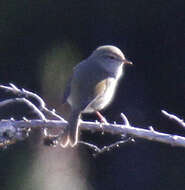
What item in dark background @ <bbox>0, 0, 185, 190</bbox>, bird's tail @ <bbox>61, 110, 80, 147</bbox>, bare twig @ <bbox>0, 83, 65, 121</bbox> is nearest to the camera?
bare twig @ <bbox>0, 83, 65, 121</bbox>

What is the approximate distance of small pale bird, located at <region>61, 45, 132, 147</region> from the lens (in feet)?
13.2

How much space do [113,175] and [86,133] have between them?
0.50 m

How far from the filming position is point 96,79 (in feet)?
14.6

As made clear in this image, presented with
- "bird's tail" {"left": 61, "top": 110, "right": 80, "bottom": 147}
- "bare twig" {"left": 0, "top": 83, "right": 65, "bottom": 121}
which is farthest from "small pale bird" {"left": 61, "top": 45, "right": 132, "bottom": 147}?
"bare twig" {"left": 0, "top": 83, "right": 65, "bottom": 121}

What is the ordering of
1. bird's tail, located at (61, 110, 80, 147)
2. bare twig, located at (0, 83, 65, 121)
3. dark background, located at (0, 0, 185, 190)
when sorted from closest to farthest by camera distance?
bare twig, located at (0, 83, 65, 121) → bird's tail, located at (61, 110, 80, 147) → dark background, located at (0, 0, 185, 190)

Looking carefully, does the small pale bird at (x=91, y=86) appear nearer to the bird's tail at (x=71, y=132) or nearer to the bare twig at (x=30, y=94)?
the bird's tail at (x=71, y=132)

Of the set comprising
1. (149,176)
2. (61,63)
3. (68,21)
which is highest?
(68,21)

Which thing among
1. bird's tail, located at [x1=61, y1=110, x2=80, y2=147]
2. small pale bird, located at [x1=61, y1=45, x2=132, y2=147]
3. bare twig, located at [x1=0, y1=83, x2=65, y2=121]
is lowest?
bird's tail, located at [x1=61, y1=110, x2=80, y2=147]

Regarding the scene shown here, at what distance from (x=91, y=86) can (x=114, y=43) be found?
1.62 metres

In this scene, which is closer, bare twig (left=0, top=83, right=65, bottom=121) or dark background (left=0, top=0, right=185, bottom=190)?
bare twig (left=0, top=83, right=65, bottom=121)

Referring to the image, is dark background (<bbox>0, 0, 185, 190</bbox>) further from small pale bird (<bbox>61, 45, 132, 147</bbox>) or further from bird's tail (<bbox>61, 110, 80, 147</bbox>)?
bird's tail (<bbox>61, 110, 80, 147</bbox>)

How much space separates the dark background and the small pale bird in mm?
1010

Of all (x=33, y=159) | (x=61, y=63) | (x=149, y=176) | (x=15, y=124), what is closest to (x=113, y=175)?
(x=149, y=176)

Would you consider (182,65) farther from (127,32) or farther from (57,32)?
(57,32)
